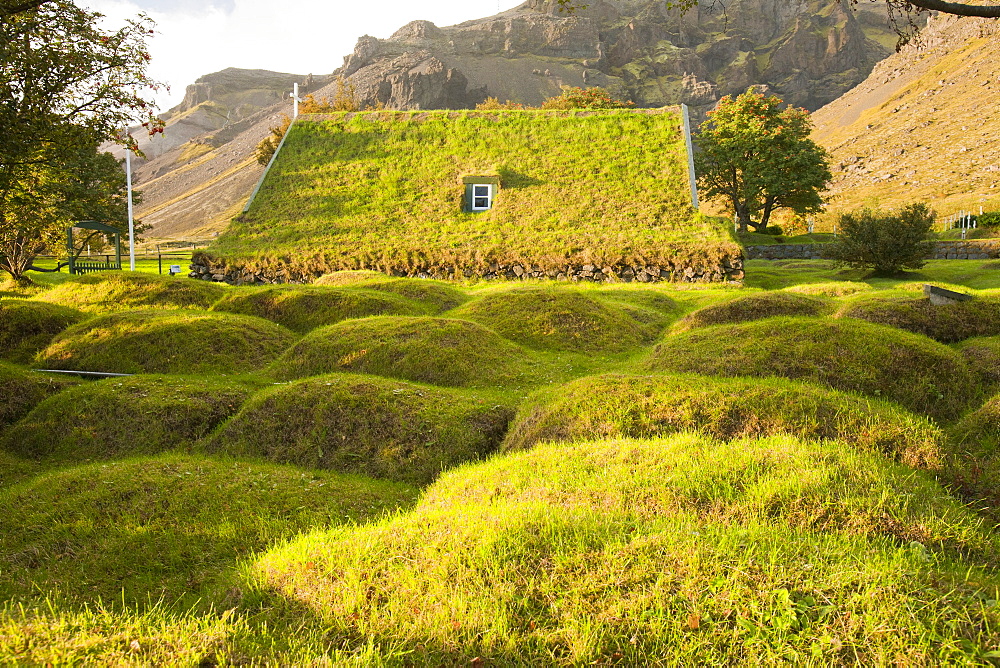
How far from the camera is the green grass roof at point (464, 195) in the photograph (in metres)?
23.5

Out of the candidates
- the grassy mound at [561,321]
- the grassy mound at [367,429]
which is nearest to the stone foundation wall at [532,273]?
the grassy mound at [561,321]

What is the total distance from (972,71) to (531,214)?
5070 inches

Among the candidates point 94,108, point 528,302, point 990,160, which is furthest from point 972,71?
point 94,108

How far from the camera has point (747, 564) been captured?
11.0 feet

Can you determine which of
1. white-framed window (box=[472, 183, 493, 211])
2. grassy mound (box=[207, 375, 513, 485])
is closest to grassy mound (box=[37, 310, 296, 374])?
grassy mound (box=[207, 375, 513, 485])

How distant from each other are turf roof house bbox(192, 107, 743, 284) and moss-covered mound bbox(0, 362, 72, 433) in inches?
614

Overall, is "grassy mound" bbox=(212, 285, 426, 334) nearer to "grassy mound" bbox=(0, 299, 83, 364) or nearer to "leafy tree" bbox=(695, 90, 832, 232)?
"grassy mound" bbox=(0, 299, 83, 364)

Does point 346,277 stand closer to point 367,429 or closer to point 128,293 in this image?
point 128,293

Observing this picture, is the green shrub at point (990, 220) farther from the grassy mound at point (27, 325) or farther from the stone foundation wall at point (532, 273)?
the grassy mound at point (27, 325)

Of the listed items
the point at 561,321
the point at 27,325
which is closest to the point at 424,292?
the point at 561,321

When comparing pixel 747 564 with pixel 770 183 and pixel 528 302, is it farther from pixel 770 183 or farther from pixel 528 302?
pixel 770 183

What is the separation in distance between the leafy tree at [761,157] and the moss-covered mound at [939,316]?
1264 inches

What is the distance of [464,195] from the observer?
88.3 feet

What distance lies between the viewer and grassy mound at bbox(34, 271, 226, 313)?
15.0 meters
